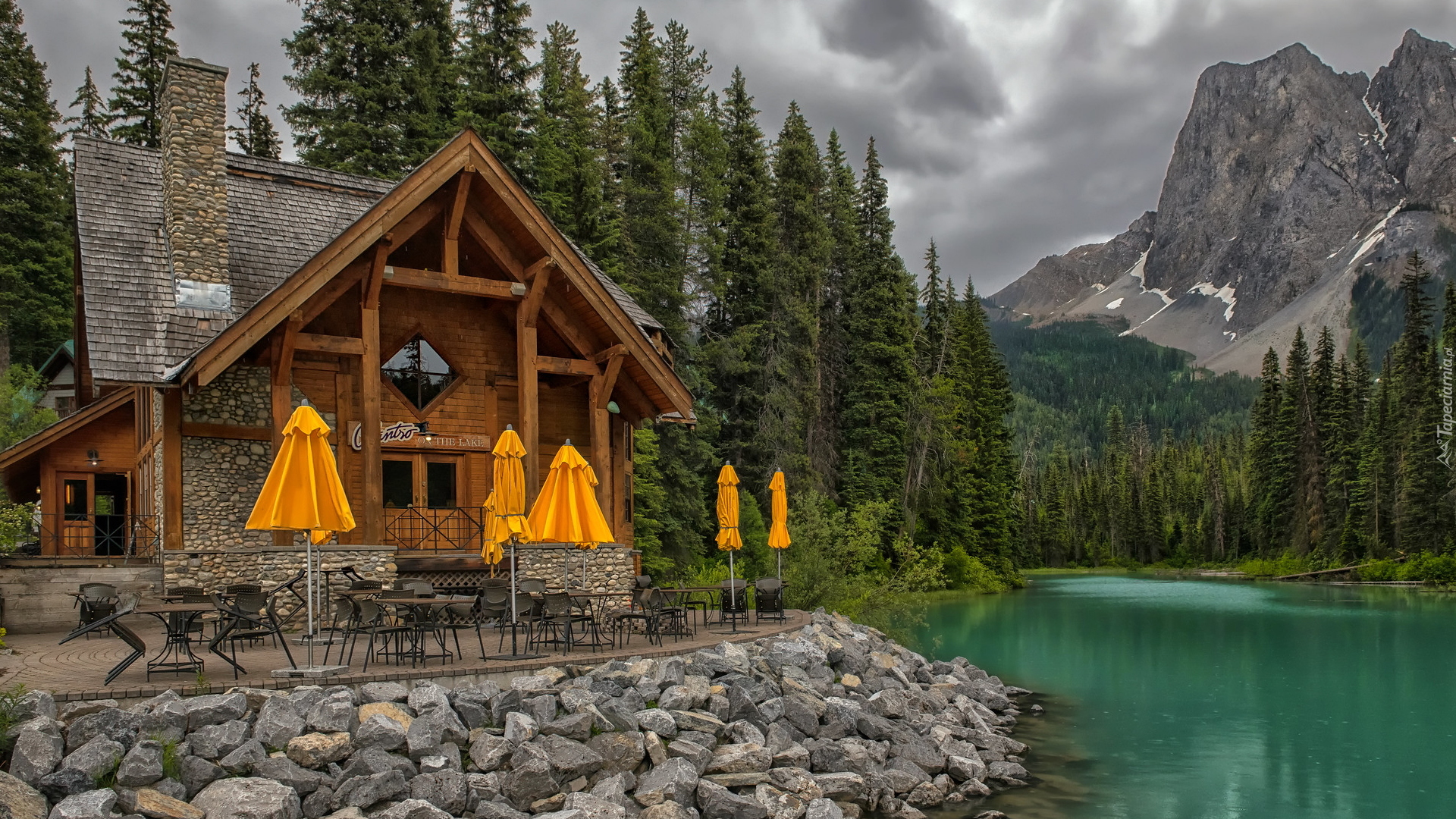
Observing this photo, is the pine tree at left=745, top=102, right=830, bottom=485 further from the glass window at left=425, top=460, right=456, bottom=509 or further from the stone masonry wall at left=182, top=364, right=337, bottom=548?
the stone masonry wall at left=182, top=364, right=337, bottom=548

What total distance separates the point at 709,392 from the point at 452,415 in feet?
60.8

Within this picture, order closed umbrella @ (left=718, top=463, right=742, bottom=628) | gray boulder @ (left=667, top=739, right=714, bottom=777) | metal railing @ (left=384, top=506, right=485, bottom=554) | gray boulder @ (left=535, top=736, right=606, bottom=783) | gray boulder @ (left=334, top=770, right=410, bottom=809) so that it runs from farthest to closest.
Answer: closed umbrella @ (left=718, top=463, right=742, bottom=628)
metal railing @ (left=384, top=506, right=485, bottom=554)
gray boulder @ (left=667, top=739, right=714, bottom=777)
gray boulder @ (left=535, top=736, right=606, bottom=783)
gray boulder @ (left=334, top=770, right=410, bottom=809)

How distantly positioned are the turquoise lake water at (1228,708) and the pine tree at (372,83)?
22170mm

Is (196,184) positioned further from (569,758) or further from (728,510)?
(569,758)

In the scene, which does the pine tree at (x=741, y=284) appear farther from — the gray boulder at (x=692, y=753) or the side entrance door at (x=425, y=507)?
the gray boulder at (x=692, y=753)

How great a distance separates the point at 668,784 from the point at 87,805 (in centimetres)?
528

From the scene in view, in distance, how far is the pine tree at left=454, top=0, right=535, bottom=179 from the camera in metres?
31.8

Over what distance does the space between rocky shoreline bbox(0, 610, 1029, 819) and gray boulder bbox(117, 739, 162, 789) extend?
14mm

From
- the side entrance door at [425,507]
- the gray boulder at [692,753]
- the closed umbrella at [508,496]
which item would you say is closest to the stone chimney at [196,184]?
the side entrance door at [425,507]

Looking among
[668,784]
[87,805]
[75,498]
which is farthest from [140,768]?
[75,498]

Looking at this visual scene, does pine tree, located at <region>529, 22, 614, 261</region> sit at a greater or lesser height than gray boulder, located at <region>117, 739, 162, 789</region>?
greater

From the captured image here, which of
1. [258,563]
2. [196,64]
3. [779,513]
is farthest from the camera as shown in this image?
[779,513]

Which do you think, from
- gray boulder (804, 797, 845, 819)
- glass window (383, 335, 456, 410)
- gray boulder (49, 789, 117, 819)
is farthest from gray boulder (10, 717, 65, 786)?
glass window (383, 335, 456, 410)

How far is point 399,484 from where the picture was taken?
19562mm
